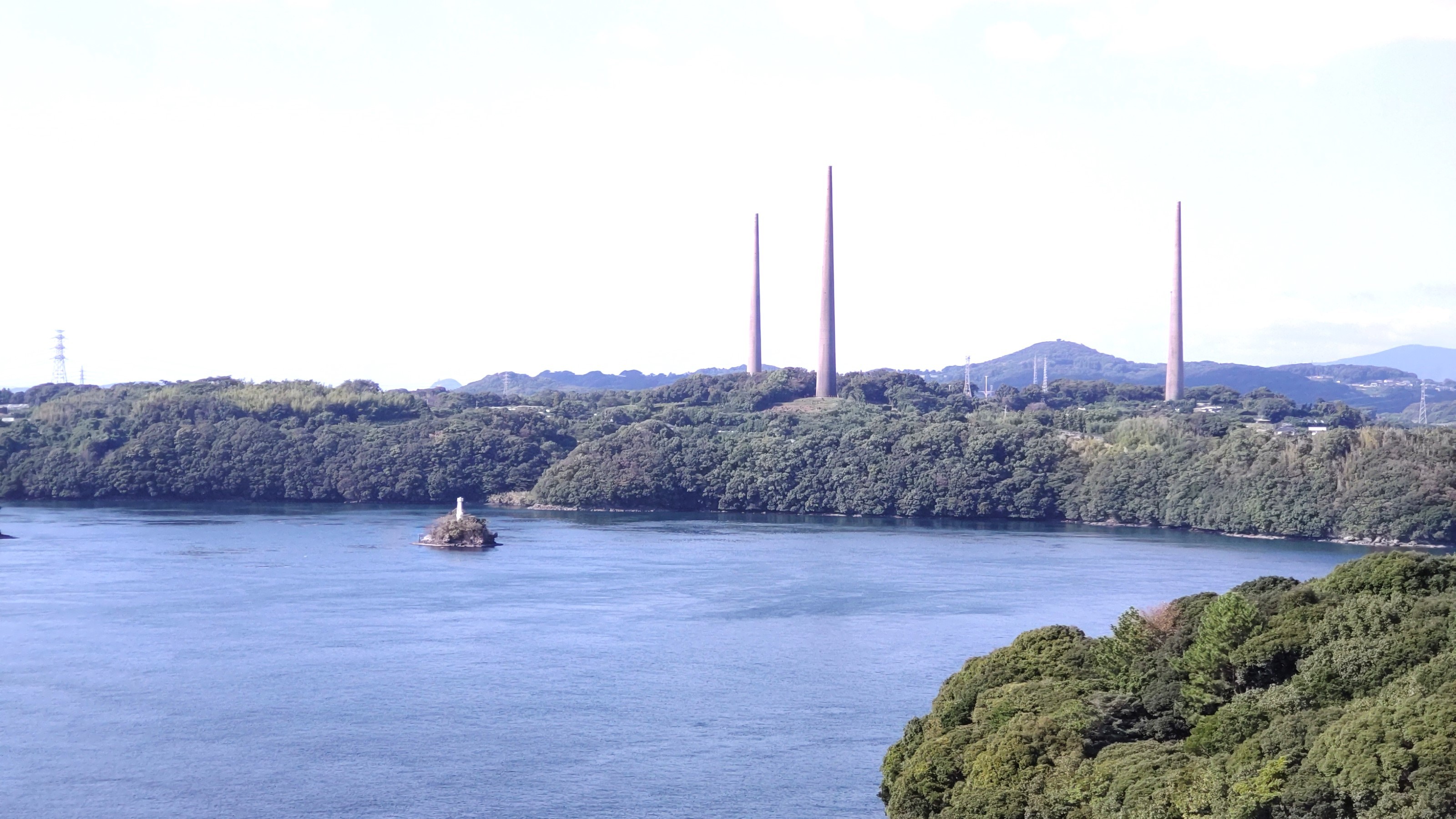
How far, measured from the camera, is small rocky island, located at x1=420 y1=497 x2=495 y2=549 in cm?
4822

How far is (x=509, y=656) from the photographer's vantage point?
29.1 metres

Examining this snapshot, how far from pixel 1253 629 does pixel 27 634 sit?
24.3 metres

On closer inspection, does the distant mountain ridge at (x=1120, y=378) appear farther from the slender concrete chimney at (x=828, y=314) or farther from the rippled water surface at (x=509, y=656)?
the rippled water surface at (x=509, y=656)

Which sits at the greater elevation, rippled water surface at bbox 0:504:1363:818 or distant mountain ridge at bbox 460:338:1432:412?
distant mountain ridge at bbox 460:338:1432:412

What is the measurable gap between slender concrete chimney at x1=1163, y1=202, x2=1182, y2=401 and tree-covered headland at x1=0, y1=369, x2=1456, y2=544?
549cm

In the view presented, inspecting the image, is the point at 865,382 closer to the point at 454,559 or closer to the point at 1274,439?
the point at 1274,439

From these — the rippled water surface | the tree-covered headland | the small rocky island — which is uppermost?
the tree-covered headland

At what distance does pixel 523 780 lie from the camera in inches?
799

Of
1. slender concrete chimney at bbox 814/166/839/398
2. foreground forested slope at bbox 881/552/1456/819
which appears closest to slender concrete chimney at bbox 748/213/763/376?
slender concrete chimney at bbox 814/166/839/398

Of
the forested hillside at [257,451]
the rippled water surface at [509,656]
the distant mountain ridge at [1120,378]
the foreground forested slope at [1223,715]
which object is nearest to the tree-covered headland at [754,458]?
the forested hillside at [257,451]

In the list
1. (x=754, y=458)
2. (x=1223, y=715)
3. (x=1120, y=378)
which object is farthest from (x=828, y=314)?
(x=1120, y=378)

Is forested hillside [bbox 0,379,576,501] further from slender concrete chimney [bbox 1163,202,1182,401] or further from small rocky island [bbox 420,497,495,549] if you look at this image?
slender concrete chimney [bbox 1163,202,1182,401]

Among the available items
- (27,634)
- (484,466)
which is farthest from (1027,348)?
(27,634)

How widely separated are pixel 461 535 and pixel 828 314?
33.0 meters
